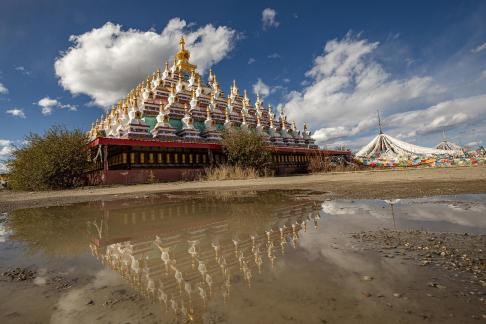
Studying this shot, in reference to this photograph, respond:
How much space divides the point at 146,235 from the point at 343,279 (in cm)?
216

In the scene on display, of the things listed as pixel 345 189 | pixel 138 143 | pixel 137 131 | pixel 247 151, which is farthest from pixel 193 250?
pixel 137 131

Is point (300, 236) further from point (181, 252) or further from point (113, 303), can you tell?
point (113, 303)

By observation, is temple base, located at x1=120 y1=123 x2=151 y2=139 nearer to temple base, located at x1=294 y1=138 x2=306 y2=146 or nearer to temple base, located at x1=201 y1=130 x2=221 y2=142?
temple base, located at x1=201 y1=130 x2=221 y2=142

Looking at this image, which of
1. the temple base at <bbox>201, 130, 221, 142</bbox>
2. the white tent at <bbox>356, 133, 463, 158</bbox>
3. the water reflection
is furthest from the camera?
the white tent at <bbox>356, 133, 463, 158</bbox>

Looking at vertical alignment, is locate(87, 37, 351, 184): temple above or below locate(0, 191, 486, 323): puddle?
above

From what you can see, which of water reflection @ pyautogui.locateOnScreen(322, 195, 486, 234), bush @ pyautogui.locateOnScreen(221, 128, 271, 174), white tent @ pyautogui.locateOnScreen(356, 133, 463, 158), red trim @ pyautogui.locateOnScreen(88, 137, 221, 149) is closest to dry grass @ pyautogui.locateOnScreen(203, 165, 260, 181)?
bush @ pyautogui.locateOnScreen(221, 128, 271, 174)

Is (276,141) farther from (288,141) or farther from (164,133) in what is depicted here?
(164,133)

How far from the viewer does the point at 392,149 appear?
145ft

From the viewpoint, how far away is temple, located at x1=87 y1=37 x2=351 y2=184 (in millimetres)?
15823

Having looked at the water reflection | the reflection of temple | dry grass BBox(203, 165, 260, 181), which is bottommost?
the water reflection

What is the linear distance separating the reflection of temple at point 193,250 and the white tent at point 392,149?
138 ft

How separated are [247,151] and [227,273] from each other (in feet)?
50.8

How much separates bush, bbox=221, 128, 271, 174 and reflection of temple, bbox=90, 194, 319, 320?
13.3 meters

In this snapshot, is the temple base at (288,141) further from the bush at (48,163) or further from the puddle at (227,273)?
the puddle at (227,273)
